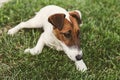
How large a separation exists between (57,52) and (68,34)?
732 millimetres

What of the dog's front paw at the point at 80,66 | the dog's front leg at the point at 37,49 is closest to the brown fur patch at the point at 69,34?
the dog's front paw at the point at 80,66

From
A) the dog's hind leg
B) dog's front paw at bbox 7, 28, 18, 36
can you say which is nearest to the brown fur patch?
the dog's hind leg

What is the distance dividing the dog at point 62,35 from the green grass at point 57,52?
4.9 inches

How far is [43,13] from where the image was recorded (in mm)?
6305

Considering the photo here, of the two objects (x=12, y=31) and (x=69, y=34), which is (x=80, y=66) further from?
(x=12, y=31)

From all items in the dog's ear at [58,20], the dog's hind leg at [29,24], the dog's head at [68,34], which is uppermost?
the dog's ear at [58,20]

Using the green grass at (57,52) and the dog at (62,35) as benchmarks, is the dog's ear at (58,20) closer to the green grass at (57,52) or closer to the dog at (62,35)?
the dog at (62,35)

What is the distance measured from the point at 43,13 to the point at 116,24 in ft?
5.15

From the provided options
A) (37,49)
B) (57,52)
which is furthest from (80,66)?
(37,49)

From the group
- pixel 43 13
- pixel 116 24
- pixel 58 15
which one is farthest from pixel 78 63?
pixel 116 24

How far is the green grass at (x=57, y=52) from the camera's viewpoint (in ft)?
17.5

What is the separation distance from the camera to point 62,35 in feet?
17.4

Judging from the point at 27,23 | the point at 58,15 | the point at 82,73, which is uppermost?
the point at 58,15

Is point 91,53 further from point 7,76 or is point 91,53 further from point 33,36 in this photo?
point 7,76
